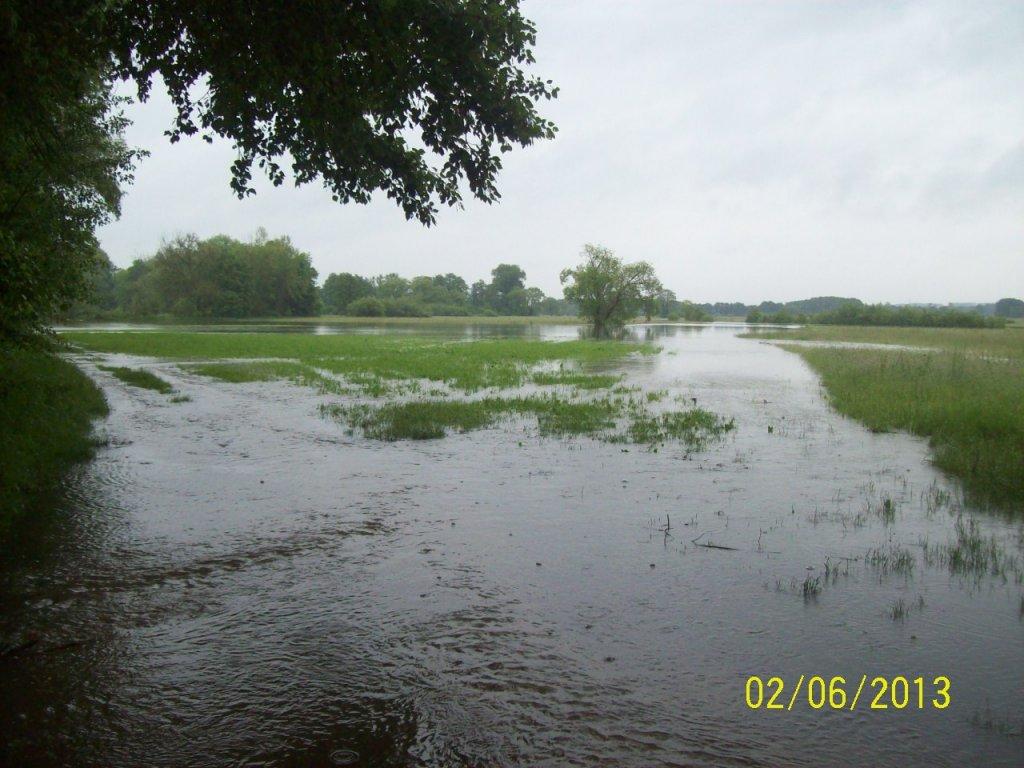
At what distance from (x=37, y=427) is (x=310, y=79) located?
850cm

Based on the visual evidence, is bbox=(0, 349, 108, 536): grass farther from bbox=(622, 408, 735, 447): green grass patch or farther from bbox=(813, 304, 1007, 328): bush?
bbox=(813, 304, 1007, 328): bush

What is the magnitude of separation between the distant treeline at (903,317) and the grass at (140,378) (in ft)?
284

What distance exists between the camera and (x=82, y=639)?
5.23m

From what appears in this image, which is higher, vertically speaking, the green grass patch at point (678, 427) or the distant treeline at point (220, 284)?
the distant treeline at point (220, 284)

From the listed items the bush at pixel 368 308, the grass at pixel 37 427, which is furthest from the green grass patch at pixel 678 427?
the bush at pixel 368 308

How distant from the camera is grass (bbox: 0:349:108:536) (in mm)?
8625

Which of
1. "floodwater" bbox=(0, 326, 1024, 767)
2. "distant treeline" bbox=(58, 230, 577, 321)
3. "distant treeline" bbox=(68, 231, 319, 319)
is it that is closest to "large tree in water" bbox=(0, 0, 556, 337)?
"floodwater" bbox=(0, 326, 1024, 767)

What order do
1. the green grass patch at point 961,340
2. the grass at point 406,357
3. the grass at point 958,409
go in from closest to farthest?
the grass at point 958,409, the grass at point 406,357, the green grass patch at point 961,340

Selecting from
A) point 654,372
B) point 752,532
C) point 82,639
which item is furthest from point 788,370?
point 82,639

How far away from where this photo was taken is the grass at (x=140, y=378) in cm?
2222

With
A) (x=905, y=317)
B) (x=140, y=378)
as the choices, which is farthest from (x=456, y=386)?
(x=905, y=317)

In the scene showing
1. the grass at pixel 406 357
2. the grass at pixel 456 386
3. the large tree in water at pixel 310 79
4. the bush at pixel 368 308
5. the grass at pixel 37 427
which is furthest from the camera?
the bush at pixel 368 308
